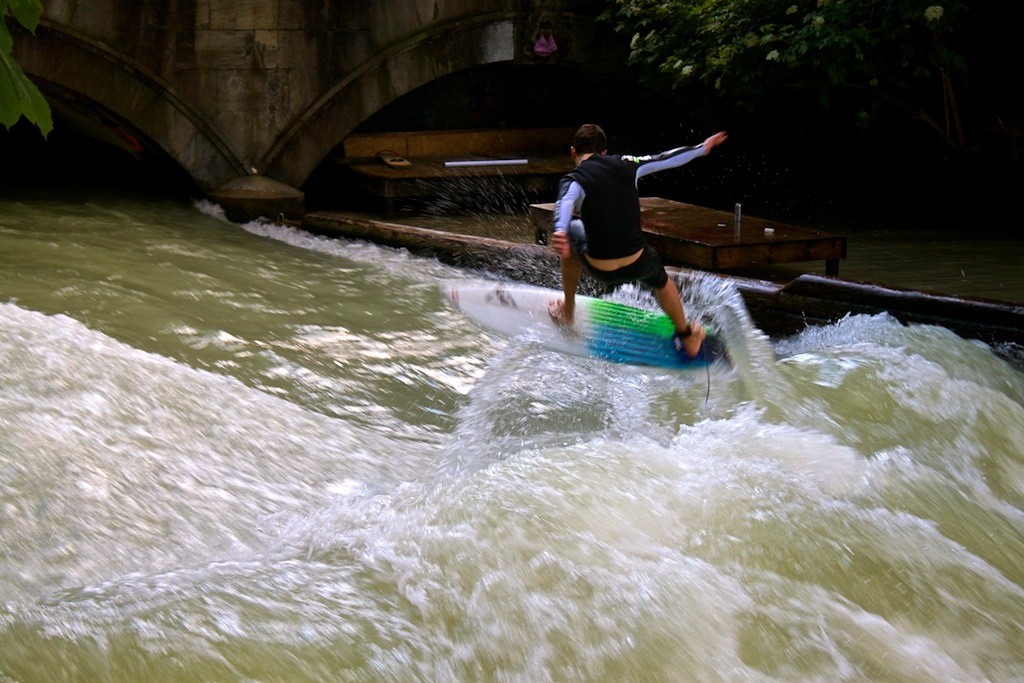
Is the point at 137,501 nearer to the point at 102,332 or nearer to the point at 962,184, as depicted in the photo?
the point at 102,332

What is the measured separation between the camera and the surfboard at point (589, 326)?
21.9 feet

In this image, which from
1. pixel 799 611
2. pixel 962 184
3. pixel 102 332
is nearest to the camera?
pixel 799 611

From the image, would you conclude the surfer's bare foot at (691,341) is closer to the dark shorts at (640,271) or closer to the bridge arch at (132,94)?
the dark shorts at (640,271)

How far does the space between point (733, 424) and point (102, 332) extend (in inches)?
141

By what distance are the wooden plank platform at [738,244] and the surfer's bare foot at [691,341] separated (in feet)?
5.32

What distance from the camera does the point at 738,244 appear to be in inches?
321

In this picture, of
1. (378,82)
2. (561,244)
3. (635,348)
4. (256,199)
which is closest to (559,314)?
(635,348)

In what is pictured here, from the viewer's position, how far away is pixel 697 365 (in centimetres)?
Answer: 658

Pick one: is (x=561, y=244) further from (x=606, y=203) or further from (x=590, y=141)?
(x=590, y=141)

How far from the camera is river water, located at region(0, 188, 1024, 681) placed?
345cm

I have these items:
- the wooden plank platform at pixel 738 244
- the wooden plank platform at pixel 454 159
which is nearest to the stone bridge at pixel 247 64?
the wooden plank platform at pixel 454 159

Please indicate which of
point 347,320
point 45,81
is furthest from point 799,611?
point 45,81

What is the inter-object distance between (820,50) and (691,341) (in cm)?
481

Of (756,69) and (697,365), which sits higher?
(756,69)
